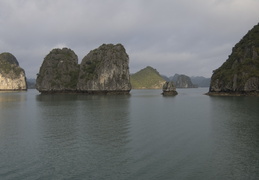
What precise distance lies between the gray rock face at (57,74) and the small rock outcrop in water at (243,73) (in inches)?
4115

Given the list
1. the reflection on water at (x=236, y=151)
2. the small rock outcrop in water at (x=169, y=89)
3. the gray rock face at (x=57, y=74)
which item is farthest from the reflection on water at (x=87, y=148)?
the gray rock face at (x=57, y=74)

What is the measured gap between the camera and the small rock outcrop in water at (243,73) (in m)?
119

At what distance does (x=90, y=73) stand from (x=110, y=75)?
20302 mm

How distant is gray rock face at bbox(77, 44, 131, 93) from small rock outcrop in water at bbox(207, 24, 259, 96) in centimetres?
5974

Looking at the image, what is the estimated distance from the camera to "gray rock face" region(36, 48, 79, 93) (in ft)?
591

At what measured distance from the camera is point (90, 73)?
173m

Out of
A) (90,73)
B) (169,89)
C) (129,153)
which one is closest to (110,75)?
(90,73)

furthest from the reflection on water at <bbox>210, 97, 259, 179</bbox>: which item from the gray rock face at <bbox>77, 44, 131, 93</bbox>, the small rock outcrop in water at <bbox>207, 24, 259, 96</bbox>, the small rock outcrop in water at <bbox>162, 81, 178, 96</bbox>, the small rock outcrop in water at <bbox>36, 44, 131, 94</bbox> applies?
the small rock outcrop in water at <bbox>36, 44, 131, 94</bbox>

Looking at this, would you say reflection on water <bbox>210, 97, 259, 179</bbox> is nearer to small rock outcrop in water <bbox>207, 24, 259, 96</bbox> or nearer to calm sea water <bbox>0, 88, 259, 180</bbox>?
calm sea water <bbox>0, 88, 259, 180</bbox>

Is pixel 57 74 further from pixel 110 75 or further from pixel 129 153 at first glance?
pixel 129 153

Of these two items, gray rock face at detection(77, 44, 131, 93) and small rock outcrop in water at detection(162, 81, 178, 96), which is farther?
gray rock face at detection(77, 44, 131, 93)

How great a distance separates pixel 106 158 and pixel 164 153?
580cm

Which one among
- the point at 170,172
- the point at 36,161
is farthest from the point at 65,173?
the point at 170,172

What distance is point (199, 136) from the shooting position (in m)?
31.1
